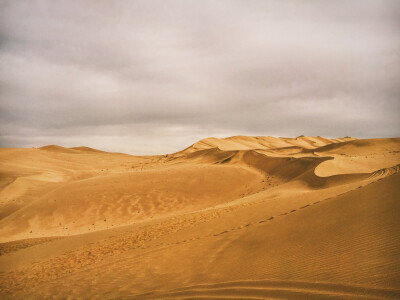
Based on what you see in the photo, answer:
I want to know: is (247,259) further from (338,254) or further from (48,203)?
(48,203)

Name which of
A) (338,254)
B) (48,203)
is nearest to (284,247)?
(338,254)

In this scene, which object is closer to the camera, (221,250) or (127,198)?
(221,250)

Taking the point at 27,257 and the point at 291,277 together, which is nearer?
the point at 291,277

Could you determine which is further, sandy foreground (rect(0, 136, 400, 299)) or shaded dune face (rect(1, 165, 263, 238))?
shaded dune face (rect(1, 165, 263, 238))

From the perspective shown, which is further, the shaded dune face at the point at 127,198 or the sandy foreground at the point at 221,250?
the shaded dune face at the point at 127,198

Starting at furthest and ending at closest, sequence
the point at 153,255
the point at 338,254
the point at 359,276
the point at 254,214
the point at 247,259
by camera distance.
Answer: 1. the point at 254,214
2. the point at 153,255
3. the point at 247,259
4. the point at 338,254
5. the point at 359,276

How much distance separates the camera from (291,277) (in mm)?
4586

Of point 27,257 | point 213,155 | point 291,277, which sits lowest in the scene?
point 27,257

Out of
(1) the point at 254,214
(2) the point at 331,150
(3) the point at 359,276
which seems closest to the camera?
(3) the point at 359,276

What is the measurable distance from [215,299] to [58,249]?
8596 mm

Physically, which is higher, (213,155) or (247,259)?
(213,155)

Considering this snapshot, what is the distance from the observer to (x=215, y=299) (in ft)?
14.6

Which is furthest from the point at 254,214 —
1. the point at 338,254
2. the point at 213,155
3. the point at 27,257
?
the point at 213,155

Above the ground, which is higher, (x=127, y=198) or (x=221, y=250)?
(x=127, y=198)
